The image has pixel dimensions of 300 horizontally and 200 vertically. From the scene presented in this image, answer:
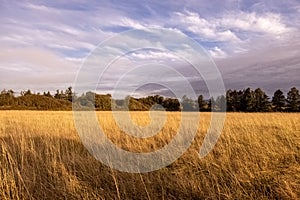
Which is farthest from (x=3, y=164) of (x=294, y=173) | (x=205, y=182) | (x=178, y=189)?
(x=294, y=173)

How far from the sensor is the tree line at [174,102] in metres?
25.2

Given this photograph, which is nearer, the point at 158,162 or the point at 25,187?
the point at 25,187

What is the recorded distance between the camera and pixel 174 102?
Result: 36625 millimetres

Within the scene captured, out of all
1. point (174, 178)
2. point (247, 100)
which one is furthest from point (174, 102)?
point (174, 178)

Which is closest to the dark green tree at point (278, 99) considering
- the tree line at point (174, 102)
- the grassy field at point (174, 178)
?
the tree line at point (174, 102)

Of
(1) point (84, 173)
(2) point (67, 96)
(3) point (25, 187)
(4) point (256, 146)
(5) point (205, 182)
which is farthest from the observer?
(2) point (67, 96)

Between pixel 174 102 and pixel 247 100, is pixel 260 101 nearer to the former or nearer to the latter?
pixel 247 100

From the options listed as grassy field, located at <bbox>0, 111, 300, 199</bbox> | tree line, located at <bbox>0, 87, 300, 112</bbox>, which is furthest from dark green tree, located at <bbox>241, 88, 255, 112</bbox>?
grassy field, located at <bbox>0, 111, 300, 199</bbox>

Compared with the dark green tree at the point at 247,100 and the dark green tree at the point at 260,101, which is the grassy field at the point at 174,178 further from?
the dark green tree at the point at 247,100

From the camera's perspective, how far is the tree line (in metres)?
25.2

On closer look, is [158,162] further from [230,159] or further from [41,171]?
[41,171]

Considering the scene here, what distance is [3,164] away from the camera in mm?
5332

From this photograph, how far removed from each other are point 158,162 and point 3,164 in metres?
2.81

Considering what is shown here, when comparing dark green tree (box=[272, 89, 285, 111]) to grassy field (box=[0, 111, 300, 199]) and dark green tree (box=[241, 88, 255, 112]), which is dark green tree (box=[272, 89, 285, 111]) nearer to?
dark green tree (box=[241, 88, 255, 112])
